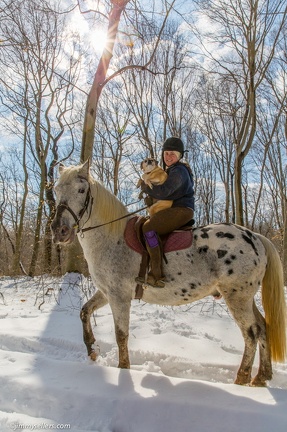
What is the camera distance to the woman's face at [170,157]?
12.6ft

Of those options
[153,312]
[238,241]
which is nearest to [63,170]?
[238,241]

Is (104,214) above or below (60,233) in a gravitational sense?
above

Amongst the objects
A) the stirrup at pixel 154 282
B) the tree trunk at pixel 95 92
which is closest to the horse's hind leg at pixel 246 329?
the stirrup at pixel 154 282

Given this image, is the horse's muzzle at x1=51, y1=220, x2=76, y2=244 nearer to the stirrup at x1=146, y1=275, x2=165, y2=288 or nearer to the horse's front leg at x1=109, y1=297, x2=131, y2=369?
the horse's front leg at x1=109, y1=297, x2=131, y2=369

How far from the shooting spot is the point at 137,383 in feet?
9.30

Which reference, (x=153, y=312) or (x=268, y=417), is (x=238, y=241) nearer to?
(x=268, y=417)

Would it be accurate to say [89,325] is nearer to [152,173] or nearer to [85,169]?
[85,169]

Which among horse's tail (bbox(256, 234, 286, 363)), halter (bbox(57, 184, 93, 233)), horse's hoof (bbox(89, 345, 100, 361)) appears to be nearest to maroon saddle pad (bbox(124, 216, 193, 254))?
halter (bbox(57, 184, 93, 233))

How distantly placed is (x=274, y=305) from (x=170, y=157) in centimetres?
211

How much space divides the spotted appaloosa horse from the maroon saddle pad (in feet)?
0.22

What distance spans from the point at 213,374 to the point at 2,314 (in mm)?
4068

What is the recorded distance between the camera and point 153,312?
5.92 metres

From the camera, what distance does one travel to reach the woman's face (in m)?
3.83

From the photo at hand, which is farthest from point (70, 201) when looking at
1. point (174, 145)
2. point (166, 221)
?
point (174, 145)
